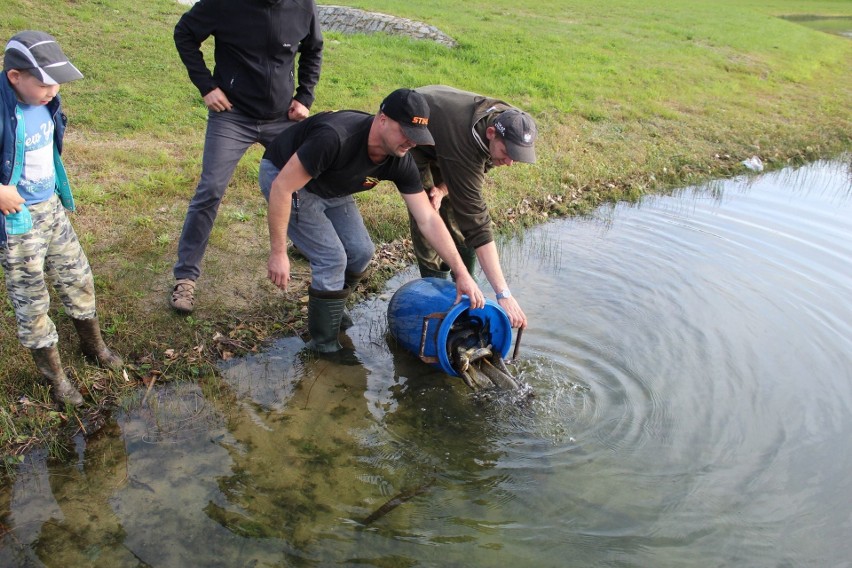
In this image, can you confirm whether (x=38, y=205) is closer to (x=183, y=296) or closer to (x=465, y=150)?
(x=183, y=296)

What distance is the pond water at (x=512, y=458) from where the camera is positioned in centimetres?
372

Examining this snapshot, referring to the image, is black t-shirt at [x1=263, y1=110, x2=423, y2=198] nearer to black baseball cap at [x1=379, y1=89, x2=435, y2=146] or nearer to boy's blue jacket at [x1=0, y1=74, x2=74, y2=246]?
black baseball cap at [x1=379, y1=89, x2=435, y2=146]

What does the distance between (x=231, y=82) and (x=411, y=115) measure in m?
2.07

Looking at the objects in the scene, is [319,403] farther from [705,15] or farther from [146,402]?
[705,15]

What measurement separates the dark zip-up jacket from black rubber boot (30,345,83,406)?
7.27 ft

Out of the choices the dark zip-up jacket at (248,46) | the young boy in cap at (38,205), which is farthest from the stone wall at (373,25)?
the young boy in cap at (38,205)

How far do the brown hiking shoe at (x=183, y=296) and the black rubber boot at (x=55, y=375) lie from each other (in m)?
1.10

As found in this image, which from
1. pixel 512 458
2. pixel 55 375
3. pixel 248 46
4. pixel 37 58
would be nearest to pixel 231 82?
pixel 248 46

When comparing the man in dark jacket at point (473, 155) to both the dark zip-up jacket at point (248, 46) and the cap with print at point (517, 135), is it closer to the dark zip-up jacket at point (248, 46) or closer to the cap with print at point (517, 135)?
the cap with print at point (517, 135)

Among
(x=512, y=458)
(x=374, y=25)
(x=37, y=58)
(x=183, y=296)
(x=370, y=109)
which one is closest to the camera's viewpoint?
(x=37, y=58)

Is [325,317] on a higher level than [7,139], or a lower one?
lower

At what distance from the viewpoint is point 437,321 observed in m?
5.03

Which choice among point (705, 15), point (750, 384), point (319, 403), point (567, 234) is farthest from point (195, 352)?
point (705, 15)

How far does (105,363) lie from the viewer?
4816mm
